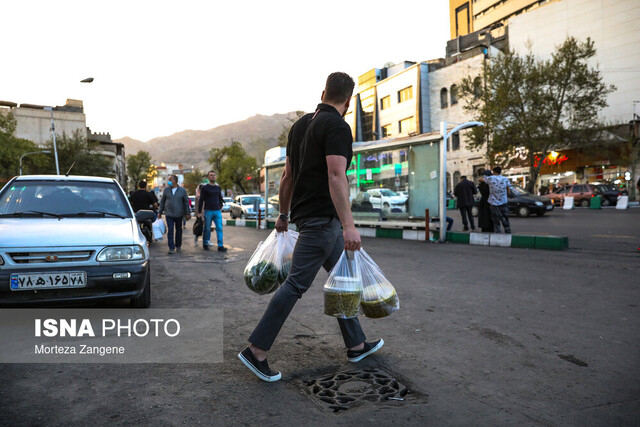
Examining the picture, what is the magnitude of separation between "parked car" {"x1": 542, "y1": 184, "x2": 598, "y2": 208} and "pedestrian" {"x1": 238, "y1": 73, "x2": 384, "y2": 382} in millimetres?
29664

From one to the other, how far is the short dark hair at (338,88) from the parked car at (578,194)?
29.6 metres

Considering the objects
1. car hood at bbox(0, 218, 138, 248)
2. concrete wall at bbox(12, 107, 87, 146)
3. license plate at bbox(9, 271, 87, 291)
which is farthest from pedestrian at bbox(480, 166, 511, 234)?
concrete wall at bbox(12, 107, 87, 146)

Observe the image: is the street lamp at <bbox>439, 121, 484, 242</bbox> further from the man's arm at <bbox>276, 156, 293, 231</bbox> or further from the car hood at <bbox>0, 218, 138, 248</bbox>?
the man's arm at <bbox>276, 156, 293, 231</bbox>

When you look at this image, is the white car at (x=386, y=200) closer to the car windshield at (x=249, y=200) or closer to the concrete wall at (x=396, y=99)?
the car windshield at (x=249, y=200)

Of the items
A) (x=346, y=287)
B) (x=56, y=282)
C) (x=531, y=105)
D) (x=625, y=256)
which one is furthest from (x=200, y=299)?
(x=531, y=105)

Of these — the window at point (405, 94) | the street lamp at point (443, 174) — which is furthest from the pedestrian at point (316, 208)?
the window at point (405, 94)

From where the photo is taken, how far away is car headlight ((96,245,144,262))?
4.40 metres

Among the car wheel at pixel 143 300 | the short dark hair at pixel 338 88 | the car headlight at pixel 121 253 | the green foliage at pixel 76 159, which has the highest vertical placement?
the green foliage at pixel 76 159

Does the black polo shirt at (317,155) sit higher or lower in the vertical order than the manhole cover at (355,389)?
higher

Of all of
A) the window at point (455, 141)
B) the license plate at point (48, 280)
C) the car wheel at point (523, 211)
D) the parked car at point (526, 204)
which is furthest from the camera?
the window at point (455, 141)

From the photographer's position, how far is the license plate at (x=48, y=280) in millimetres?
4023

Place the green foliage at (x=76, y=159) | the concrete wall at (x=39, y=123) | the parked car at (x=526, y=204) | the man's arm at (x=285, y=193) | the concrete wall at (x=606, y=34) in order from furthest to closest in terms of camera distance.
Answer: the concrete wall at (x=39, y=123), the green foliage at (x=76, y=159), the concrete wall at (x=606, y=34), the parked car at (x=526, y=204), the man's arm at (x=285, y=193)

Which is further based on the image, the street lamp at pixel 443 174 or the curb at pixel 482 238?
the street lamp at pixel 443 174

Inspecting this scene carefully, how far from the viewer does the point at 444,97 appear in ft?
149
